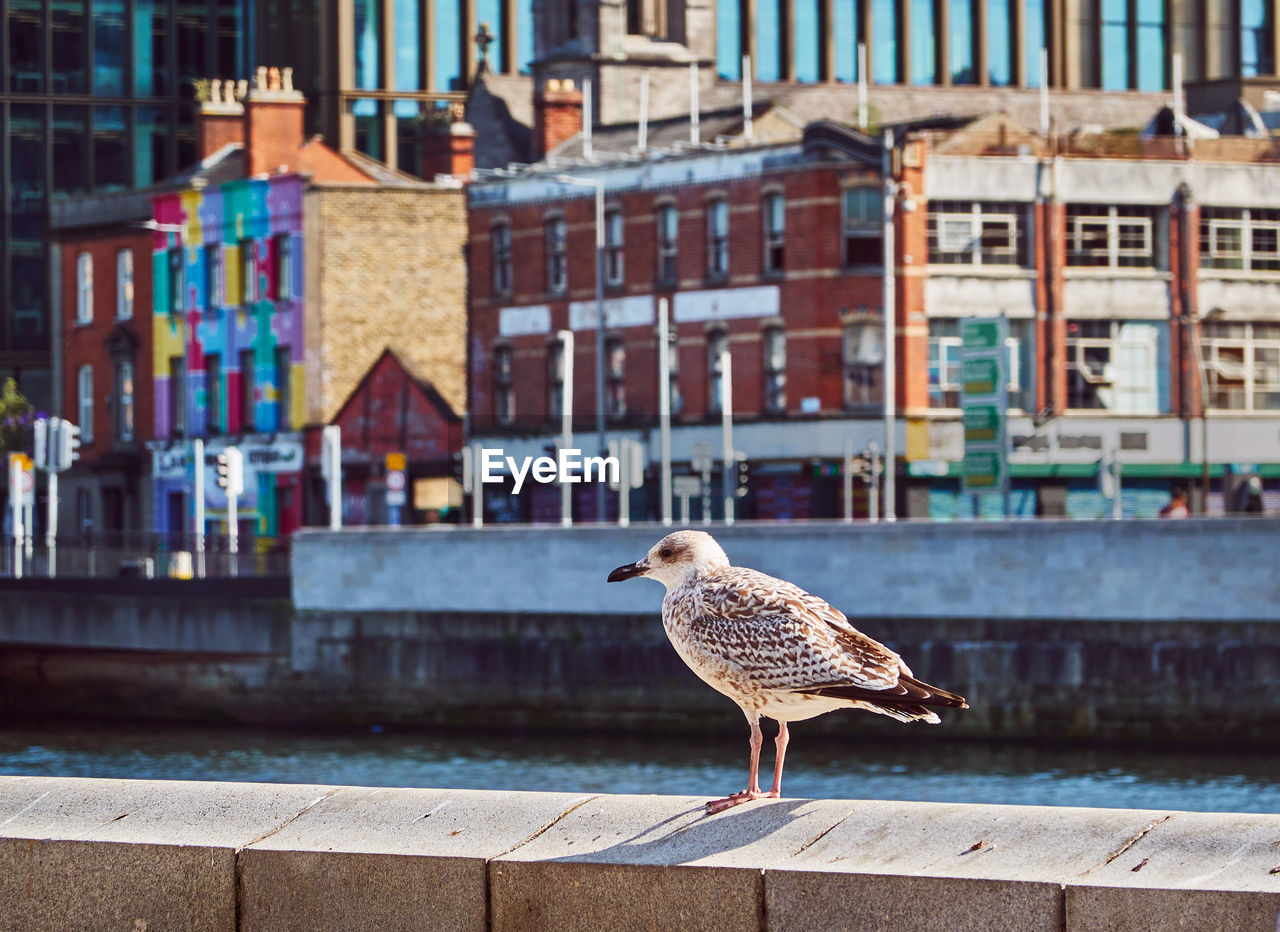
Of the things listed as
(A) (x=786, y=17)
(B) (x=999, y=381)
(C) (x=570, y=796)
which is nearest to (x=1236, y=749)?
(B) (x=999, y=381)

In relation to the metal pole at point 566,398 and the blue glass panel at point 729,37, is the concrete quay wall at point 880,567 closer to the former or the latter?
the metal pole at point 566,398

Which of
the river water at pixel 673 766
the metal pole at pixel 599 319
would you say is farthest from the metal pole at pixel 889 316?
the river water at pixel 673 766

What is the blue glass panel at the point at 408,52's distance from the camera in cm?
8862

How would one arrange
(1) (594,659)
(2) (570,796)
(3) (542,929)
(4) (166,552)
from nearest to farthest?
1. (3) (542,929)
2. (2) (570,796)
3. (1) (594,659)
4. (4) (166,552)

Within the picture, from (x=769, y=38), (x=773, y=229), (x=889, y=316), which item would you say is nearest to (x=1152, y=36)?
(x=769, y=38)

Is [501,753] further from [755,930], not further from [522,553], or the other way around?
[755,930]

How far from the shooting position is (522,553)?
36.1m

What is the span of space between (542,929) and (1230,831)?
8.00 ft

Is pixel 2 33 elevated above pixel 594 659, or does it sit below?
above

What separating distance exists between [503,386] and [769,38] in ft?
112

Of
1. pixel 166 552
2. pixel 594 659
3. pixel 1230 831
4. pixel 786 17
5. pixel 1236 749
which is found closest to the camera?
pixel 1230 831

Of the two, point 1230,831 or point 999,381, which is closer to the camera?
point 1230,831

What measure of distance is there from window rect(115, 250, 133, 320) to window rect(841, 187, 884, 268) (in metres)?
25.3

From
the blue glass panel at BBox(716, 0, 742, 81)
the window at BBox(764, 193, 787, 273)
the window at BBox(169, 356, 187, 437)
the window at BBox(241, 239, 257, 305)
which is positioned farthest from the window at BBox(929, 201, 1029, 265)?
the blue glass panel at BBox(716, 0, 742, 81)
